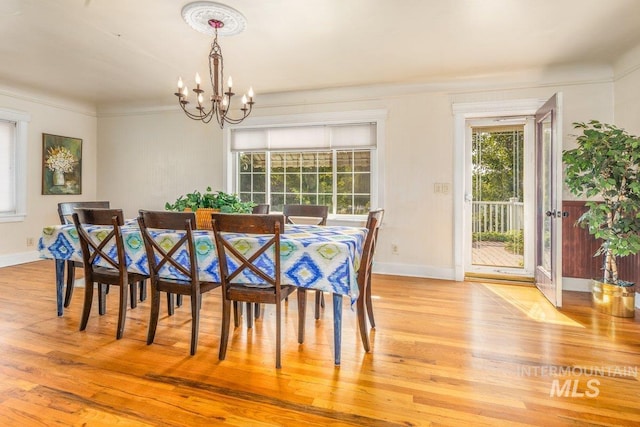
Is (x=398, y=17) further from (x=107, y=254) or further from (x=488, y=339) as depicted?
(x=107, y=254)

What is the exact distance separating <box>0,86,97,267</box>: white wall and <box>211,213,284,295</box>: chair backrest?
442 cm

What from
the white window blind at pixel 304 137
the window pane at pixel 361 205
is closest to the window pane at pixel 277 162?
the white window blind at pixel 304 137

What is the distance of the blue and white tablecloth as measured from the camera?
1.97 meters

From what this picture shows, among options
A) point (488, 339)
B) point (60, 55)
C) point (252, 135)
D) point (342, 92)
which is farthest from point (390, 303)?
point (60, 55)

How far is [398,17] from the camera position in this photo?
2.72 m

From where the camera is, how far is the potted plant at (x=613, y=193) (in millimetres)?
2830

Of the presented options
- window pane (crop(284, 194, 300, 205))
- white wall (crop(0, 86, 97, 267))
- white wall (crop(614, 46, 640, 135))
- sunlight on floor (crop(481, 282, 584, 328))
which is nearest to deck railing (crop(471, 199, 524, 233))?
sunlight on floor (crop(481, 282, 584, 328))

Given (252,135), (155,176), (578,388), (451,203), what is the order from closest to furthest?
1. (578,388)
2. (451,203)
3. (252,135)
4. (155,176)

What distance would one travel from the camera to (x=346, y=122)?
14.9 feet

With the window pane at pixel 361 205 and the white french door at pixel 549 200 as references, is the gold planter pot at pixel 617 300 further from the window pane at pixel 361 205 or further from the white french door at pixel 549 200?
the window pane at pixel 361 205

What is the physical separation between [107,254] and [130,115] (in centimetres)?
388

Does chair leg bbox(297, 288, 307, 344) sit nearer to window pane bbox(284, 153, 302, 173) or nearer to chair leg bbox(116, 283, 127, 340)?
chair leg bbox(116, 283, 127, 340)

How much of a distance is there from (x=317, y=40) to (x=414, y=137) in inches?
70.8
